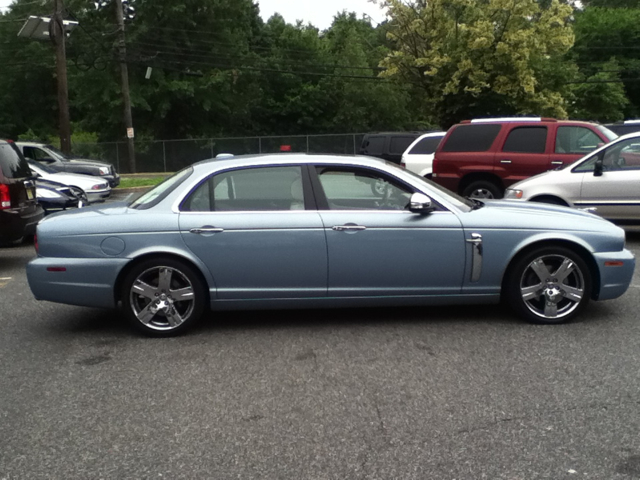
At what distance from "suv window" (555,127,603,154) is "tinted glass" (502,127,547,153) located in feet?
0.89

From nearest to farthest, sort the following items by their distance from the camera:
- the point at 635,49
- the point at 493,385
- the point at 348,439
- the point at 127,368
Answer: the point at 348,439 < the point at 493,385 < the point at 127,368 < the point at 635,49

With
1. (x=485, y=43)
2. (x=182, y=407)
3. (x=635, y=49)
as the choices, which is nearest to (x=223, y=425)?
(x=182, y=407)

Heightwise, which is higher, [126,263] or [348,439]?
[126,263]

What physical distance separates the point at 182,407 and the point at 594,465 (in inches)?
Result: 92.5

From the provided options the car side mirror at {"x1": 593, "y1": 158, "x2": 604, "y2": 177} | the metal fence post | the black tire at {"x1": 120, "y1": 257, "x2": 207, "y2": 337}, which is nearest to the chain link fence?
the metal fence post

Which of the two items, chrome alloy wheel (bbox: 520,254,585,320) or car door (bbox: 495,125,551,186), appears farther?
car door (bbox: 495,125,551,186)

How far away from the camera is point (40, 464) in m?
3.83

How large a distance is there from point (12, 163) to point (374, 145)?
12.7 meters

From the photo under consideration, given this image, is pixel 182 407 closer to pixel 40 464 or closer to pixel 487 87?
pixel 40 464

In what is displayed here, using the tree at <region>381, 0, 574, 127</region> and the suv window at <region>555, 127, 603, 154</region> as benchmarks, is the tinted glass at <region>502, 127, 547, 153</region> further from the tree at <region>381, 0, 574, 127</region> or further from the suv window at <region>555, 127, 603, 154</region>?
the tree at <region>381, 0, 574, 127</region>

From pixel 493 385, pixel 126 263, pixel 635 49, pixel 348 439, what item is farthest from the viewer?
pixel 635 49

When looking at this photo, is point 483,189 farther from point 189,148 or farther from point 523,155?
point 189,148

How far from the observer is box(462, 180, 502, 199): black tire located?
13.7 meters

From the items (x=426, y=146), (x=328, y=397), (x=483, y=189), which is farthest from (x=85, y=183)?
(x=328, y=397)
